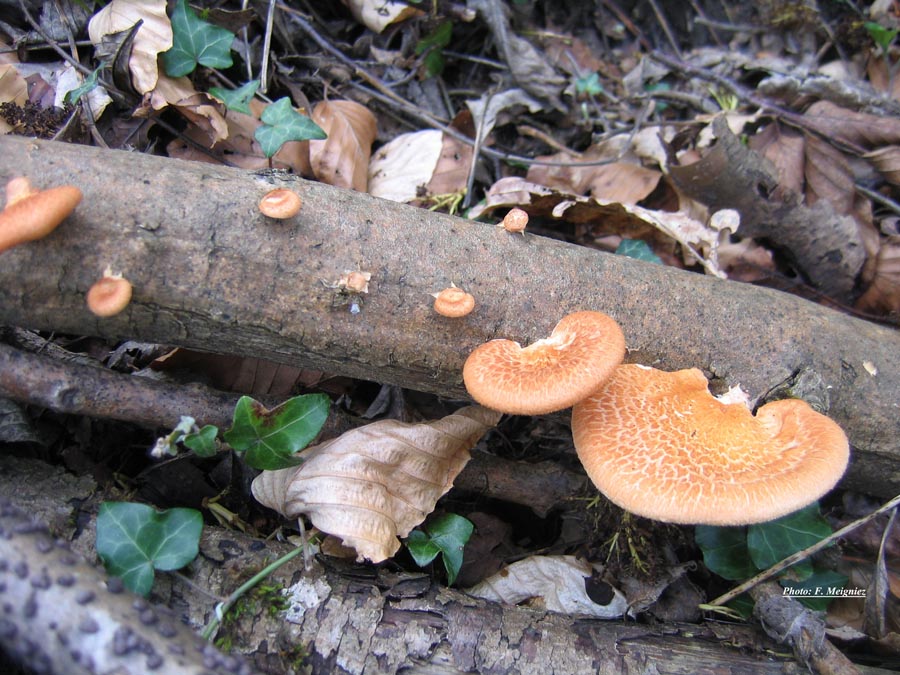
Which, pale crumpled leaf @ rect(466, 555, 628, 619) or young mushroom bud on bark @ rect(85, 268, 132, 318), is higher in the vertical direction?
young mushroom bud on bark @ rect(85, 268, 132, 318)

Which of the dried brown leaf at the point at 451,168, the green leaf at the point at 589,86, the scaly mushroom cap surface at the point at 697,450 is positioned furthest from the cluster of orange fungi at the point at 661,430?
the green leaf at the point at 589,86

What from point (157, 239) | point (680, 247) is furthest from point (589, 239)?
point (157, 239)

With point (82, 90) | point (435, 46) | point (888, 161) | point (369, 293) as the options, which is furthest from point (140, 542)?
point (888, 161)

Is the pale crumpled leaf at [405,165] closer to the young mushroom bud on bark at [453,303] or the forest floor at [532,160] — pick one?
the forest floor at [532,160]

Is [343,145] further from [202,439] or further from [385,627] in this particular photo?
[385,627]

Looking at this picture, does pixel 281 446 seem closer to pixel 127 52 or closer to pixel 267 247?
pixel 267 247

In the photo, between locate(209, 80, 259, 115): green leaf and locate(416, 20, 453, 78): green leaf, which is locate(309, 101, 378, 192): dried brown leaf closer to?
locate(209, 80, 259, 115): green leaf

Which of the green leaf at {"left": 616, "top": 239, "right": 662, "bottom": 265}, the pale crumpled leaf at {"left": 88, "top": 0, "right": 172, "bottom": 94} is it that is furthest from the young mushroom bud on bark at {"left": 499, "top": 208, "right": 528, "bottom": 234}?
the pale crumpled leaf at {"left": 88, "top": 0, "right": 172, "bottom": 94}
